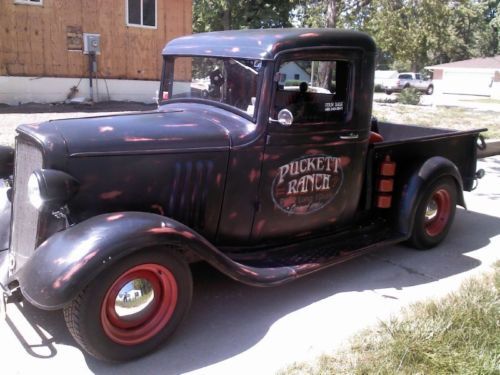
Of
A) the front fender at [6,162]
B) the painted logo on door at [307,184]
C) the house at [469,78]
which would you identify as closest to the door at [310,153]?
the painted logo on door at [307,184]

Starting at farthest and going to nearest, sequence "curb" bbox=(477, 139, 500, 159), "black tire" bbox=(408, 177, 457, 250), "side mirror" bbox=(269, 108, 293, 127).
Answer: "curb" bbox=(477, 139, 500, 159), "black tire" bbox=(408, 177, 457, 250), "side mirror" bbox=(269, 108, 293, 127)

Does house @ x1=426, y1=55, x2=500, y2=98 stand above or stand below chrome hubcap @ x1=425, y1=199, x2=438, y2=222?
above

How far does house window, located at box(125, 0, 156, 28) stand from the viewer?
14.6 m

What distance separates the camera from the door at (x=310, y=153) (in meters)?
3.56

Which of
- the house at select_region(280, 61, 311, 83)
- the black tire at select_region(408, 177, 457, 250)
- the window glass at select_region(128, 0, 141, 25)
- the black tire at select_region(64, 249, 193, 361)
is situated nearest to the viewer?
the black tire at select_region(64, 249, 193, 361)

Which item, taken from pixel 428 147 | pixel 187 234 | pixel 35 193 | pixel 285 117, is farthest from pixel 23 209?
pixel 428 147

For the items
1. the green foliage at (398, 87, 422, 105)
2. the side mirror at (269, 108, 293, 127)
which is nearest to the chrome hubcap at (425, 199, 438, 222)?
the side mirror at (269, 108, 293, 127)

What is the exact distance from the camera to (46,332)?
3.13m

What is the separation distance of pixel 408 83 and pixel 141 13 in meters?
25.9

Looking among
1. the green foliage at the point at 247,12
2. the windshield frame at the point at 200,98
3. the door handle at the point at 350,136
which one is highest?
the green foliage at the point at 247,12

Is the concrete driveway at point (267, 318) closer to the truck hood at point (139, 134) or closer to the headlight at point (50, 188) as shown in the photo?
the headlight at point (50, 188)

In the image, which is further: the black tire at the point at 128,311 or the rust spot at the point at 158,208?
the rust spot at the point at 158,208

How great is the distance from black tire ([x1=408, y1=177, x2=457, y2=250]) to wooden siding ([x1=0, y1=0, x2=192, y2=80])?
38.5ft

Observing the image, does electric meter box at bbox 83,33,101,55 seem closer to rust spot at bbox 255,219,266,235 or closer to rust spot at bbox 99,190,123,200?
rust spot at bbox 255,219,266,235
